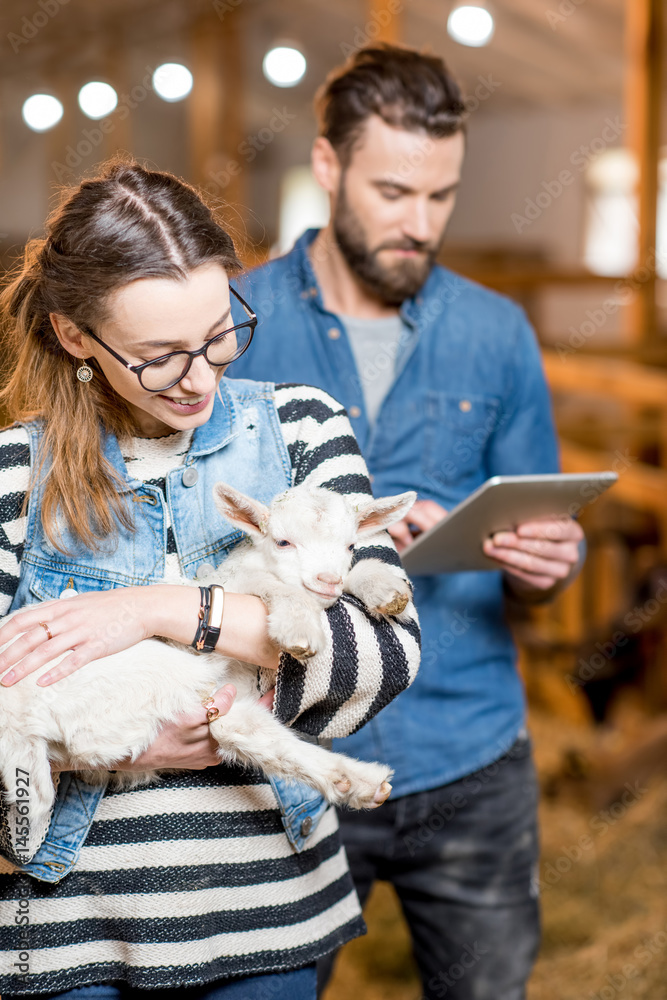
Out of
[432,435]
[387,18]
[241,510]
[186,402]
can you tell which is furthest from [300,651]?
[387,18]

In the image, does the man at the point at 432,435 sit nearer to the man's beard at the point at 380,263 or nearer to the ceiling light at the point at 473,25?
the man's beard at the point at 380,263

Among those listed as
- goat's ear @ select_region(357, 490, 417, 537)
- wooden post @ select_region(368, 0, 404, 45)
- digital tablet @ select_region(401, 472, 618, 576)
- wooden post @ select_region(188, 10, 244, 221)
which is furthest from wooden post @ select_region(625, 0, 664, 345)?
Answer: goat's ear @ select_region(357, 490, 417, 537)

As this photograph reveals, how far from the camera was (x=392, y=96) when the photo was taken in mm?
2070

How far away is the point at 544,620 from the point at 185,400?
4.34 m

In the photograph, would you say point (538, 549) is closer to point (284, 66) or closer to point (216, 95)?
point (284, 66)

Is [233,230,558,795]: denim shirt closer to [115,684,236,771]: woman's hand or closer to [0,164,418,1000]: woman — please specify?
[0,164,418,1000]: woman

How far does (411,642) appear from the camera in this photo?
134 centimetres

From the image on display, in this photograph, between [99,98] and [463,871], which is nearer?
[99,98]

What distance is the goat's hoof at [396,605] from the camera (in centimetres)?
129

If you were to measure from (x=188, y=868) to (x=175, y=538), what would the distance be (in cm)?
46

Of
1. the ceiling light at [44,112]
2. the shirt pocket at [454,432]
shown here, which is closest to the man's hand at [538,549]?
the shirt pocket at [454,432]

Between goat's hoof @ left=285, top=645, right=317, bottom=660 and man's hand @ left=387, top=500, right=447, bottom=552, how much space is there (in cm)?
71

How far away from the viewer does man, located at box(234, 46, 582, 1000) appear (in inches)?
80.4

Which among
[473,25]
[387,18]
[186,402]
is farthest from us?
[387,18]
